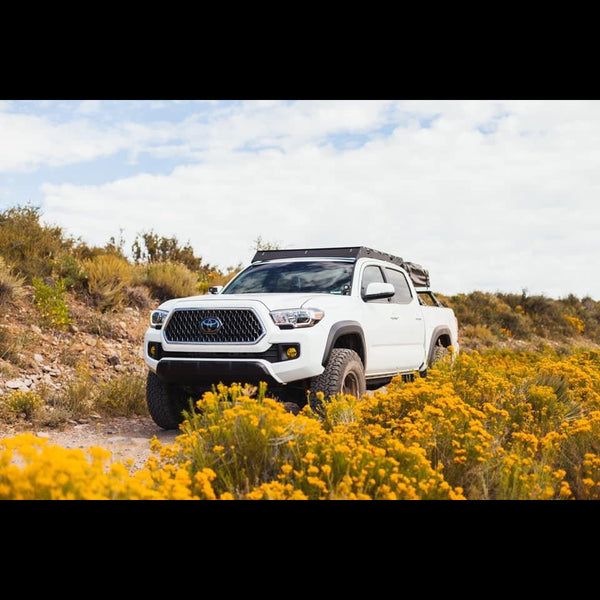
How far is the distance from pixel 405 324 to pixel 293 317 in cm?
269

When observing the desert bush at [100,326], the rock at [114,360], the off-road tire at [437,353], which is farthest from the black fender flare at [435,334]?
the desert bush at [100,326]

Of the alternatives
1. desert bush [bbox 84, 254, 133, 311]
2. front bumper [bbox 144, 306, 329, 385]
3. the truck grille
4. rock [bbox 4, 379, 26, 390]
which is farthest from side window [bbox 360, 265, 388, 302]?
desert bush [bbox 84, 254, 133, 311]

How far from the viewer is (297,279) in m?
7.44

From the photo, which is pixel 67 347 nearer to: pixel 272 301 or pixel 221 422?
pixel 272 301

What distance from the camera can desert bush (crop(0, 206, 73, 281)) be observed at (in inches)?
482

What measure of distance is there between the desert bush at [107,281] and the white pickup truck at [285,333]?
5.26 m

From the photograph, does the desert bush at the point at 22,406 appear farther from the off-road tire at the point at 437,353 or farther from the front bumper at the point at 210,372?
the off-road tire at the point at 437,353

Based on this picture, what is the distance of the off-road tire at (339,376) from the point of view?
244 inches

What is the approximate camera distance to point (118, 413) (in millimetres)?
8008

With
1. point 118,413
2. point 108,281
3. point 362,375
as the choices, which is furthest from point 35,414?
point 108,281

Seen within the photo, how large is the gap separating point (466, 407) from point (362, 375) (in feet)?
5.81

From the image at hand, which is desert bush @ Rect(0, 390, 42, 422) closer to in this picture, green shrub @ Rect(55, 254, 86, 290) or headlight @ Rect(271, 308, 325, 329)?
headlight @ Rect(271, 308, 325, 329)
